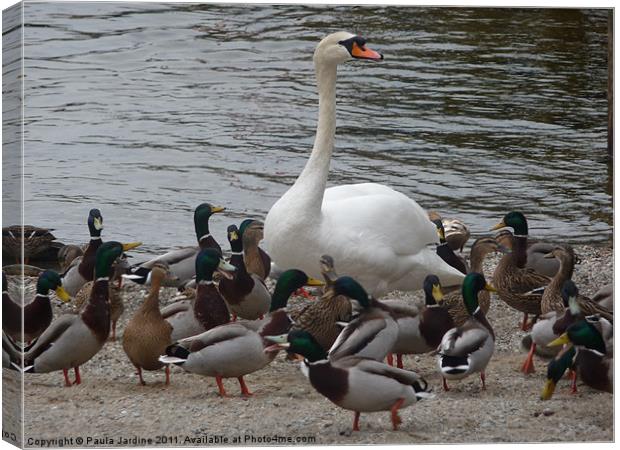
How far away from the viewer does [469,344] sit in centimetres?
1118

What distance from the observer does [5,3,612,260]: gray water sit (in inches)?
444

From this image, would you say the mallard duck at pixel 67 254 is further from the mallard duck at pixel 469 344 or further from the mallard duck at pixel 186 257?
the mallard duck at pixel 469 344

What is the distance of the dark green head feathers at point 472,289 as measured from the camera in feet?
37.3

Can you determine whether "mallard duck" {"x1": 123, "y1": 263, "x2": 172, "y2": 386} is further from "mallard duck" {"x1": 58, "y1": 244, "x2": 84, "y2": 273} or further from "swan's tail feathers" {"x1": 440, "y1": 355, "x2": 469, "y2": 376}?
"swan's tail feathers" {"x1": 440, "y1": 355, "x2": 469, "y2": 376}

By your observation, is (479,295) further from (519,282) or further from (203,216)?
(203,216)

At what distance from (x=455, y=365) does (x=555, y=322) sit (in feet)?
2.12

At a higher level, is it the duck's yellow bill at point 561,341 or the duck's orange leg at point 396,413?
the duck's yellow bill at point 561,341

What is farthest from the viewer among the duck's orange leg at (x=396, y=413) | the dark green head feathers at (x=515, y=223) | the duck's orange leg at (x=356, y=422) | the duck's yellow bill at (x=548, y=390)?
the dark green head feathers at (x=515, y=223)

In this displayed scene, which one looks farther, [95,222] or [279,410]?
[95,222]

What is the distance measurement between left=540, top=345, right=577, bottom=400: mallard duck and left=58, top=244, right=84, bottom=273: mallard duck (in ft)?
8.06

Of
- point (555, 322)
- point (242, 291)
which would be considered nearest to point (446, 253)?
point (555, 322)

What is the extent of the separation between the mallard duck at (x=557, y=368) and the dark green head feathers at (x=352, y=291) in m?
1.00

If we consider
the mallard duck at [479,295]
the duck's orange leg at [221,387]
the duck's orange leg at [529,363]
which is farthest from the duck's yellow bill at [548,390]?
the duck's orange leg at [221,387]

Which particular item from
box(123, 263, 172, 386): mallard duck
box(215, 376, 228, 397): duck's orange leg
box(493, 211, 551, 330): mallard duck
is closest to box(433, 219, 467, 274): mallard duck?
box(493, 211, 551, 330): mallard duck
